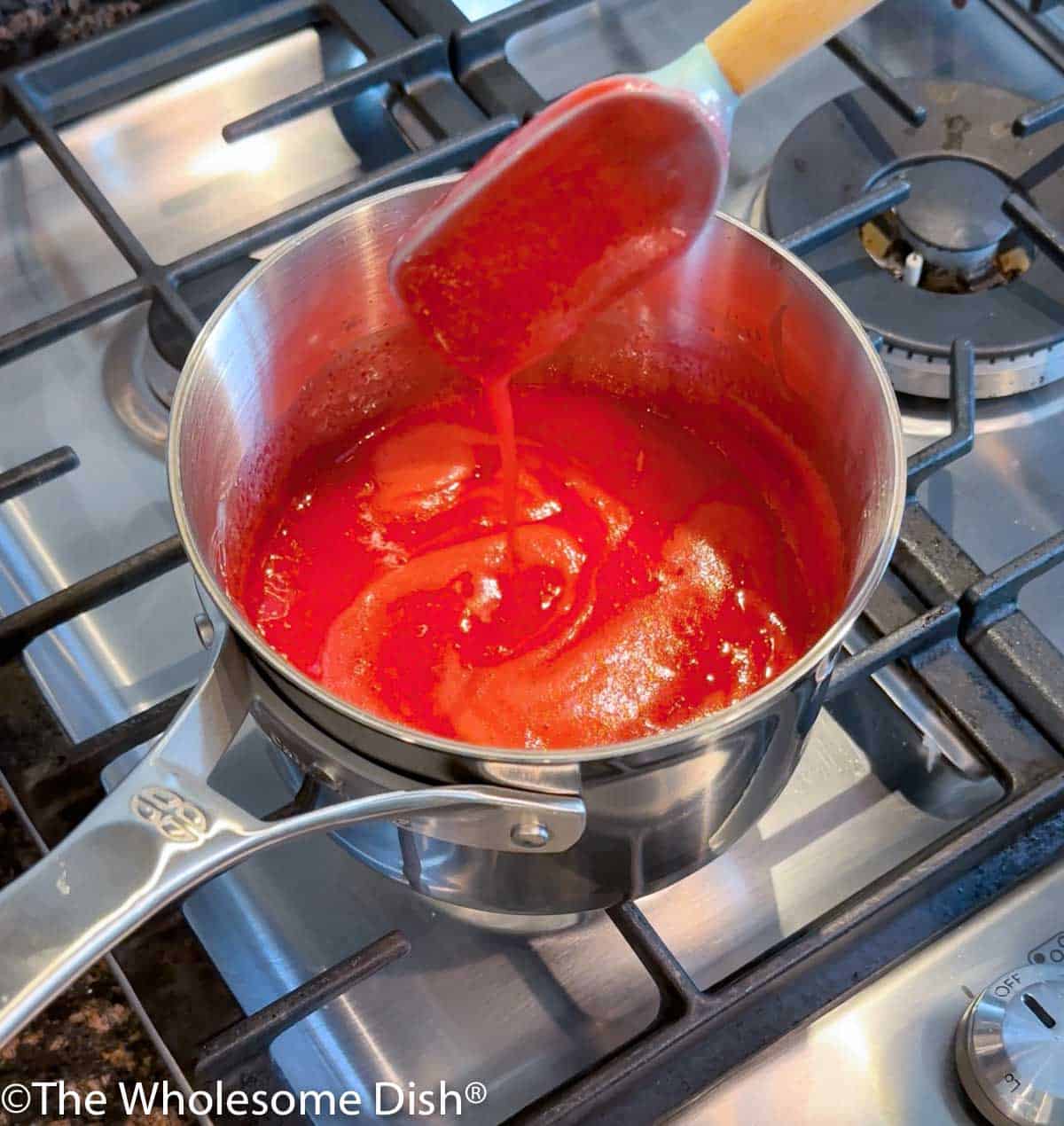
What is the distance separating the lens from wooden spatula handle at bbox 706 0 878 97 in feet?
2.09

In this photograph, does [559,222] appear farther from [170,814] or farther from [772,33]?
[170,814]

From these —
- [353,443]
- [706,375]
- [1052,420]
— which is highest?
[353,443]

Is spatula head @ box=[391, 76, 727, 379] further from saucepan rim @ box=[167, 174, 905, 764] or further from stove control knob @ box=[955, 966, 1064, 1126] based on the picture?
stove control knob @ box=[955, 966, 1064, 1126]

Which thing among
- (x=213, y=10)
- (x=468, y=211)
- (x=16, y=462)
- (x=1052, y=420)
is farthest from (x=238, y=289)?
(x=1052, y=420)

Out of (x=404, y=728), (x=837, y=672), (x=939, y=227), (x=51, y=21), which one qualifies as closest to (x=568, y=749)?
(x=404, y=728)

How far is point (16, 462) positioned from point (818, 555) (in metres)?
0.46

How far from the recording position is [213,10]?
0.94 metres

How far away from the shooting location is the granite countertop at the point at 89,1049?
659 millimetres

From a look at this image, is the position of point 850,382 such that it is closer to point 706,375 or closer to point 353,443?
point 706,375

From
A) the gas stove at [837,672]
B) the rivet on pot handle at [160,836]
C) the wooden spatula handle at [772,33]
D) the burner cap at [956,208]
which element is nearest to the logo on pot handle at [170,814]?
the rivet on pot handle at [160,836]

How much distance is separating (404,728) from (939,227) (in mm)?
510

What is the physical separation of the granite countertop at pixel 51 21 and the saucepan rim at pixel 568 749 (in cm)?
41

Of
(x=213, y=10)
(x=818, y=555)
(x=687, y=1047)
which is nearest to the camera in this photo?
(x=687, y=1047)

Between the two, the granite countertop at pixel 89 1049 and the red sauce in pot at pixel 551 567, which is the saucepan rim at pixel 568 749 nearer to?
the red sauce in pot at pixel 551 567
